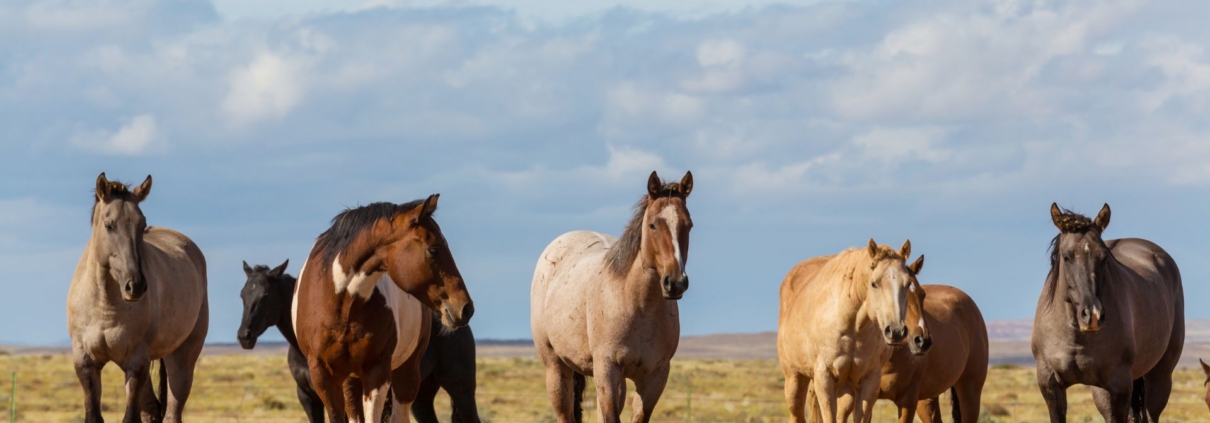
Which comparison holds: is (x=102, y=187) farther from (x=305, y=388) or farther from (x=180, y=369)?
(x=305, y=388)

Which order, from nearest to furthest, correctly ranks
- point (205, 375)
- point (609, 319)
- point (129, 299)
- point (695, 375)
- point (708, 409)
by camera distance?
point (609, 319), point (129, 299), point (708, 409), point (205, 375), point (695, 375)

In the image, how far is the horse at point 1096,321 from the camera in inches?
401

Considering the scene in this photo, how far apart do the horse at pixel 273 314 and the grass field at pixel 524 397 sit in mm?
5387

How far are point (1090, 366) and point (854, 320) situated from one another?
2861 mm

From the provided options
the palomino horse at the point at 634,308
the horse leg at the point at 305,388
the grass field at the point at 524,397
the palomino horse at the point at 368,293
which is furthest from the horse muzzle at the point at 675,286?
the grass field at the point at 524,397

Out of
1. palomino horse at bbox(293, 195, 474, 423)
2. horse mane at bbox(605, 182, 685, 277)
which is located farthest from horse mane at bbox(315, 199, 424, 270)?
horse mane at bbox(605, 182, 685, 277)

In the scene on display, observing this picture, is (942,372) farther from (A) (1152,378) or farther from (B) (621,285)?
(B) (621,285)

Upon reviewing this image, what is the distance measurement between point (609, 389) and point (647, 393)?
0.97 feet

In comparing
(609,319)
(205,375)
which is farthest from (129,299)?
(205,375)

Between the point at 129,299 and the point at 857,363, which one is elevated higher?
the point at 129,299

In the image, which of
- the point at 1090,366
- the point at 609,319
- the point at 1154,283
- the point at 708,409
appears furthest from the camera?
the point at 708,409

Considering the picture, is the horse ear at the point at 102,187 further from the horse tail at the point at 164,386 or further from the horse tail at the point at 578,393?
the horse tail at the point at 578,393

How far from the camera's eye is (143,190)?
392 inches

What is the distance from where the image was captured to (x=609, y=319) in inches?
343
